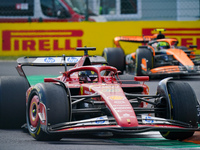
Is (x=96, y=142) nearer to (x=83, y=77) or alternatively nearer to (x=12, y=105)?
(x=12, y=105)

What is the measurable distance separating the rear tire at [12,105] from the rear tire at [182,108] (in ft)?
6.36

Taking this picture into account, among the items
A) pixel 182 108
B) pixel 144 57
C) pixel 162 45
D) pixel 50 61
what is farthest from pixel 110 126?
pixel 162 45

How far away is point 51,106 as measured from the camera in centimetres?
610

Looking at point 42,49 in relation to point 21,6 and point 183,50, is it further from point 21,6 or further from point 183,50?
point 183,50

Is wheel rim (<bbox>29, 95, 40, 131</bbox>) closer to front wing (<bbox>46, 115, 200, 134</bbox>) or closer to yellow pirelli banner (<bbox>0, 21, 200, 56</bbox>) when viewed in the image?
front wing (<bbox>46, 115, 200, 134</bbox>)

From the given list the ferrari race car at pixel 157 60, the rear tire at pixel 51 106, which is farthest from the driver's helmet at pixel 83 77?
the ferrari race car at pixel 157 60

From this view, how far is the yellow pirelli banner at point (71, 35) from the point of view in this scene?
18922mm

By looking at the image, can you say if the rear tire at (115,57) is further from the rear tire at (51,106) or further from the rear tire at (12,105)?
the rear tire at (51,106)

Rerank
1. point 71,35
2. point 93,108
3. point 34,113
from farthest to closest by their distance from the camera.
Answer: point 71,35 < point 34,113 < point 93,108

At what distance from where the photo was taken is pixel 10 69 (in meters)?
15.9

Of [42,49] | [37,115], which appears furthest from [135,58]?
[37,115]

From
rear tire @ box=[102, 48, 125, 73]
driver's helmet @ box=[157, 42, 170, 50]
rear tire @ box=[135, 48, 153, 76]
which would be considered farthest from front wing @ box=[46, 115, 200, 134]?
driver's helmet @ box=[157, 42, 170, 50]

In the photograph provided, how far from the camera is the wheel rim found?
6378 millimetres

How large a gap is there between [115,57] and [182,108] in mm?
8363
